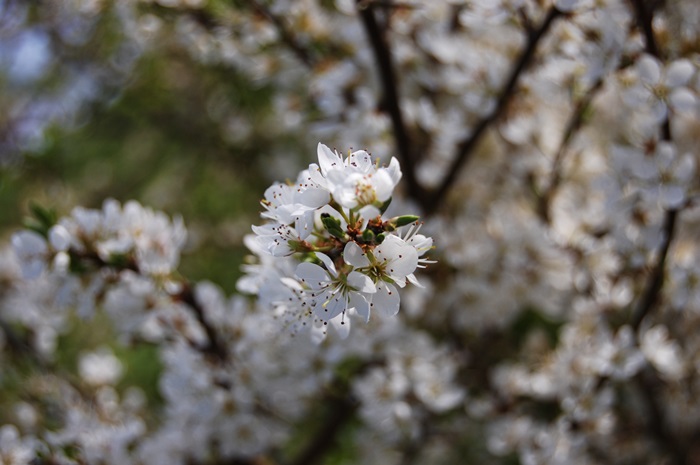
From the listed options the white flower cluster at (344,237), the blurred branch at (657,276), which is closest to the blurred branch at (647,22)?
the blurred branch at (657,276)

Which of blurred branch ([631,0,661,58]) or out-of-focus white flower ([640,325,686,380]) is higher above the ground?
blurred branch ([631,0,661,58])

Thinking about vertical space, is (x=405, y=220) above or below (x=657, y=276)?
below

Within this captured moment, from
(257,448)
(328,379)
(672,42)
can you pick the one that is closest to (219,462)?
A: (257,448)

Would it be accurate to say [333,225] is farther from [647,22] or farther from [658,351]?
[658,351]

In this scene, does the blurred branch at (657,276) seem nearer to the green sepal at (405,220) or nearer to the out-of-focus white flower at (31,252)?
the green sepal at (405,220)

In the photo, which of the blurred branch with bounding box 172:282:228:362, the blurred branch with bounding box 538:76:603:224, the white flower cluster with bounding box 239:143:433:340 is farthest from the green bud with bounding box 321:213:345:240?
the blurred branch with bounding box 538:76:603:224

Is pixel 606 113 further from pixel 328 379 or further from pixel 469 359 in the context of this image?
pixel 328 379

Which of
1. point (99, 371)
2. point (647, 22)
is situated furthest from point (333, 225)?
point (99, 371)

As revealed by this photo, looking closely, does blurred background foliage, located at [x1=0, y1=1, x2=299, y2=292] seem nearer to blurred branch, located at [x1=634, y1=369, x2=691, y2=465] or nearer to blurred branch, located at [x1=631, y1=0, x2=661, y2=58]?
blurred branch, located at [x1=631, y1=0, x2=661, y2=58]
